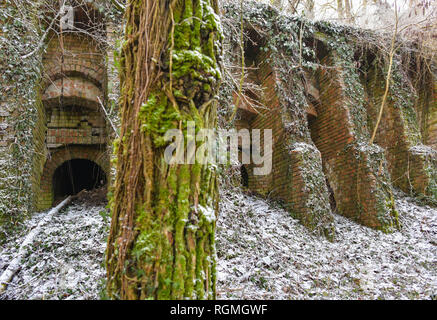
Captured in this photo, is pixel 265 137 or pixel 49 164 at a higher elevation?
pixel 265 137

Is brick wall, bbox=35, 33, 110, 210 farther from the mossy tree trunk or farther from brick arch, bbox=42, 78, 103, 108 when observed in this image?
the mossy tree trunk

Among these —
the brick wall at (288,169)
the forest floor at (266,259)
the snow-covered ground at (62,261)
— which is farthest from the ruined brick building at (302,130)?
the snow-covered ground at (62,261)

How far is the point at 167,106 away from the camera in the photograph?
1664 mm

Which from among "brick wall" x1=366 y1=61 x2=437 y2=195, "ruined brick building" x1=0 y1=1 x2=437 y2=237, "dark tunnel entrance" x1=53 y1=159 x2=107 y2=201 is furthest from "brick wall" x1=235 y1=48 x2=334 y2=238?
"dark tunnel entrance" x1=53 y1=159 x2=107 y2=201

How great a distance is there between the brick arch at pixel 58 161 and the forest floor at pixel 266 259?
116 centimetres

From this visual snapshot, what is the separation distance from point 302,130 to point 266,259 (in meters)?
3.12

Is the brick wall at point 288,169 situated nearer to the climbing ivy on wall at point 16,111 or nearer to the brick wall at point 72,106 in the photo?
the brick wall at point 72,106

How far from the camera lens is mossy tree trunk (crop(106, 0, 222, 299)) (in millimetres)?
1497

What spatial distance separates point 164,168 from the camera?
1604 mm

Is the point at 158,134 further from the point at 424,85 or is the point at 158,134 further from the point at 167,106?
the point at 424,85

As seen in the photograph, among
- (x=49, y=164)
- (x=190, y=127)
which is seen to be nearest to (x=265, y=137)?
(x=190, y=127)

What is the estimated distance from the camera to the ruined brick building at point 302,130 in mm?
5496

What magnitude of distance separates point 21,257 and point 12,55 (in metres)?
3.31

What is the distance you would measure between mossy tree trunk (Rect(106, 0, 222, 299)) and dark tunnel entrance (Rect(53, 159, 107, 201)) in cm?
612
